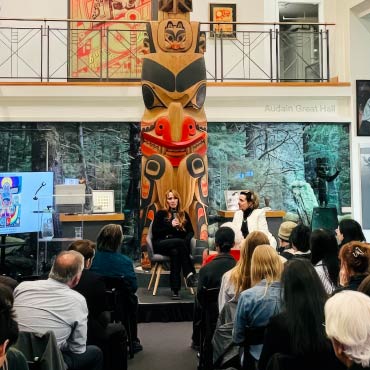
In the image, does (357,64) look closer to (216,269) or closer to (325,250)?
(325,250)

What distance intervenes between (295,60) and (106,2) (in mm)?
4430

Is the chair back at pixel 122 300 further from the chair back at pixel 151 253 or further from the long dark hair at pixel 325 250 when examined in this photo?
the long dark hair at pixel 325 250

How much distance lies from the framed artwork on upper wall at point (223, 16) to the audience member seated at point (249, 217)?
19.3 feet

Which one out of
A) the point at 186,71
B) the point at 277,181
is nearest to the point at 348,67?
the point at 277,181

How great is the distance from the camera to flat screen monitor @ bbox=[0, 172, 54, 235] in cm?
751

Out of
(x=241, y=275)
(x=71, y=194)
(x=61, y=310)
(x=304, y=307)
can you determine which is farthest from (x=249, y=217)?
(x=71, y=194)

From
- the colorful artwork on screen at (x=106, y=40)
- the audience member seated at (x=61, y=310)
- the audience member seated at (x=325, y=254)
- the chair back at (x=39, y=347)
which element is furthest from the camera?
the colorful artwork on screen at (x=106, y=40)

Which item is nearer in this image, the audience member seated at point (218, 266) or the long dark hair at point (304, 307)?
the long dark hair at point (304, 307)

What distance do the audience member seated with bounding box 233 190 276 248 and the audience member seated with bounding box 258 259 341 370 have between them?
3051 mm

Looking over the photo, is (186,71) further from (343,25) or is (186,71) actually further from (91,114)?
(343,25)

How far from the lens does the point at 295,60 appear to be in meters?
11.4

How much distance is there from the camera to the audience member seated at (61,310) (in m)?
2.79

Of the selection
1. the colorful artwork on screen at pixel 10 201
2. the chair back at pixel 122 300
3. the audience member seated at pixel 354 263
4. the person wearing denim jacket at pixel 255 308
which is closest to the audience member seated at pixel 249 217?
the chair back at pixel 122 300

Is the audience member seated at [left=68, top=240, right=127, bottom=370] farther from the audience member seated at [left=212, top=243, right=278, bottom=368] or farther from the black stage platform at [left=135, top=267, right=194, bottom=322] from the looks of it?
the black stage platform at [left=135, top=267, right=194, bottom=322]
